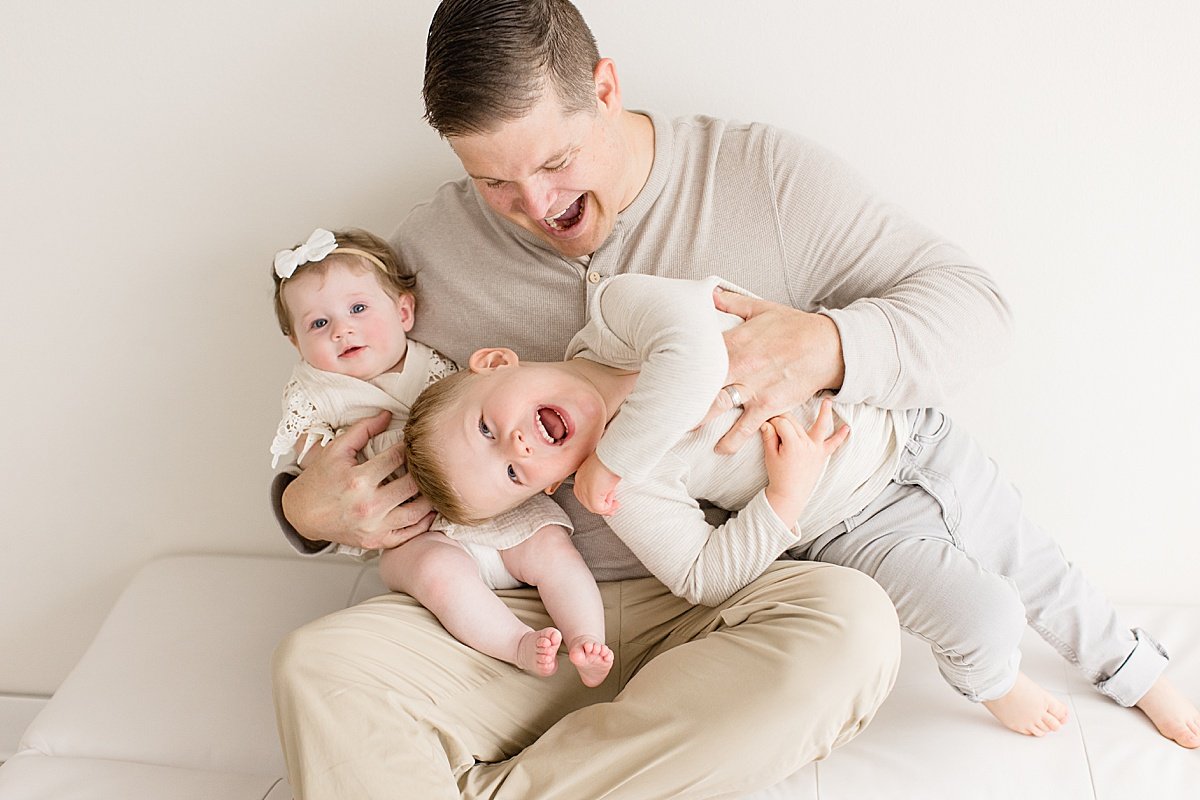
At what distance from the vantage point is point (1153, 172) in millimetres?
1681

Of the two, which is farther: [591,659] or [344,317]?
[344,317]

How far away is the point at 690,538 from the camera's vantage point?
1.49m

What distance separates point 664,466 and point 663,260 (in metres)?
0.32

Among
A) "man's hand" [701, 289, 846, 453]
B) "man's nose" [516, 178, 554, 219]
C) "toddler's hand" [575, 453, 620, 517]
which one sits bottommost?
"toddler's hand" [575, 453, 620, 517]

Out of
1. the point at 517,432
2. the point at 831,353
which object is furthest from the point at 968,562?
the point at 517,432

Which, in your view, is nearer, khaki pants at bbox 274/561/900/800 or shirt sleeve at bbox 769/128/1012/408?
khaki pants at bbox 274/561/900/800

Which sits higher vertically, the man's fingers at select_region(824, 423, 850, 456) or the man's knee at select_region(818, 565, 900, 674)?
the man's fingers at select_region(824, 423, 850, 456)

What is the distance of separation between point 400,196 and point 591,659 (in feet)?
3.02

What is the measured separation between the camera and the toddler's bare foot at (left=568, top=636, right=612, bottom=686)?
1.42 metres

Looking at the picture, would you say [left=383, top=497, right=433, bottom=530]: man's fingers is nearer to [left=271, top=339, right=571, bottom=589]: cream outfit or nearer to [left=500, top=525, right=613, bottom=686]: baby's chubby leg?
[left=271, top=339, right=571, bottom=589]: cream outfit

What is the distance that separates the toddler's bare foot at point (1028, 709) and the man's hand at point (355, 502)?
2.85ft

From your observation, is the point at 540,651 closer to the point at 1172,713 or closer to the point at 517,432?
the point at 517,432

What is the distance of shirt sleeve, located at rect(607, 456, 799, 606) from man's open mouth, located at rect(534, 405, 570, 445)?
12cm

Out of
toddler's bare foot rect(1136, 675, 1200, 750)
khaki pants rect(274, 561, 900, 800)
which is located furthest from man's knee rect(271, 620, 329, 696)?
toddler's bare foot rect(1136, 675, 1200, 750)
